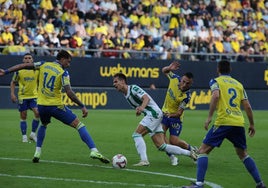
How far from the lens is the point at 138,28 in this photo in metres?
34.5

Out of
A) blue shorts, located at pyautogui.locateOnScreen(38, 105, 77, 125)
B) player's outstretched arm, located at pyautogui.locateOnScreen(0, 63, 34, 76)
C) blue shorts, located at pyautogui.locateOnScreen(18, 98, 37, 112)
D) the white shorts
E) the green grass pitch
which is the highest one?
player's outstretched arm, located at pyautogui.locateOnScreen(0, 63, 34, 76)

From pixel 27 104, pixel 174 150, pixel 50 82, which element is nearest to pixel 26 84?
pixel 27 104

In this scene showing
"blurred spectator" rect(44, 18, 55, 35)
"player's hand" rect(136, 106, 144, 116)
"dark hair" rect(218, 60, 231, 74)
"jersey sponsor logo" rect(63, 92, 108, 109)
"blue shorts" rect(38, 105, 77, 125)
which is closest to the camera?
"dark hair" rect(218, 60, 231, 74)

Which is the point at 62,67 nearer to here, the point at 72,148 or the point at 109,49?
the point at 72,148

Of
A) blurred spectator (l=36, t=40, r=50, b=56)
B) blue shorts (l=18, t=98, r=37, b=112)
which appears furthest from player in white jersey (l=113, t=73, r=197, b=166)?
blurred spectator (l=36, t=40, r=50, b=56)

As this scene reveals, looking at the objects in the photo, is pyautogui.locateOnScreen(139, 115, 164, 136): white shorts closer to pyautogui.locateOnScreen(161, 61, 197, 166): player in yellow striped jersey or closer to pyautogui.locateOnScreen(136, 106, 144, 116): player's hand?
pyautogui.locateOnScreen(136, 106, 144, 116): player's hand

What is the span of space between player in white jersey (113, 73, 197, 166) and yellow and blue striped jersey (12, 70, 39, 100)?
584cm

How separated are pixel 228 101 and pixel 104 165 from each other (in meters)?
3.59

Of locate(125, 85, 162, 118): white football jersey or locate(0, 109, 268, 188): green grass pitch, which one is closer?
locate(0, 109, 268, 188): green grass pitch

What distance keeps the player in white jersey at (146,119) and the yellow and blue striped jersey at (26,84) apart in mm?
5841

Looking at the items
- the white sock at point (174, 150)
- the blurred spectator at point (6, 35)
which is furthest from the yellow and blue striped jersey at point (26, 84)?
the blurred spectator at point (6, 35)

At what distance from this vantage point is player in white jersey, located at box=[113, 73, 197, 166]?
13.7 m

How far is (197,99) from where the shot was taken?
35.4 metres

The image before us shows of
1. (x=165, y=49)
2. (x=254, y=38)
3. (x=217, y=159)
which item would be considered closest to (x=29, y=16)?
(x=165, y=49)
